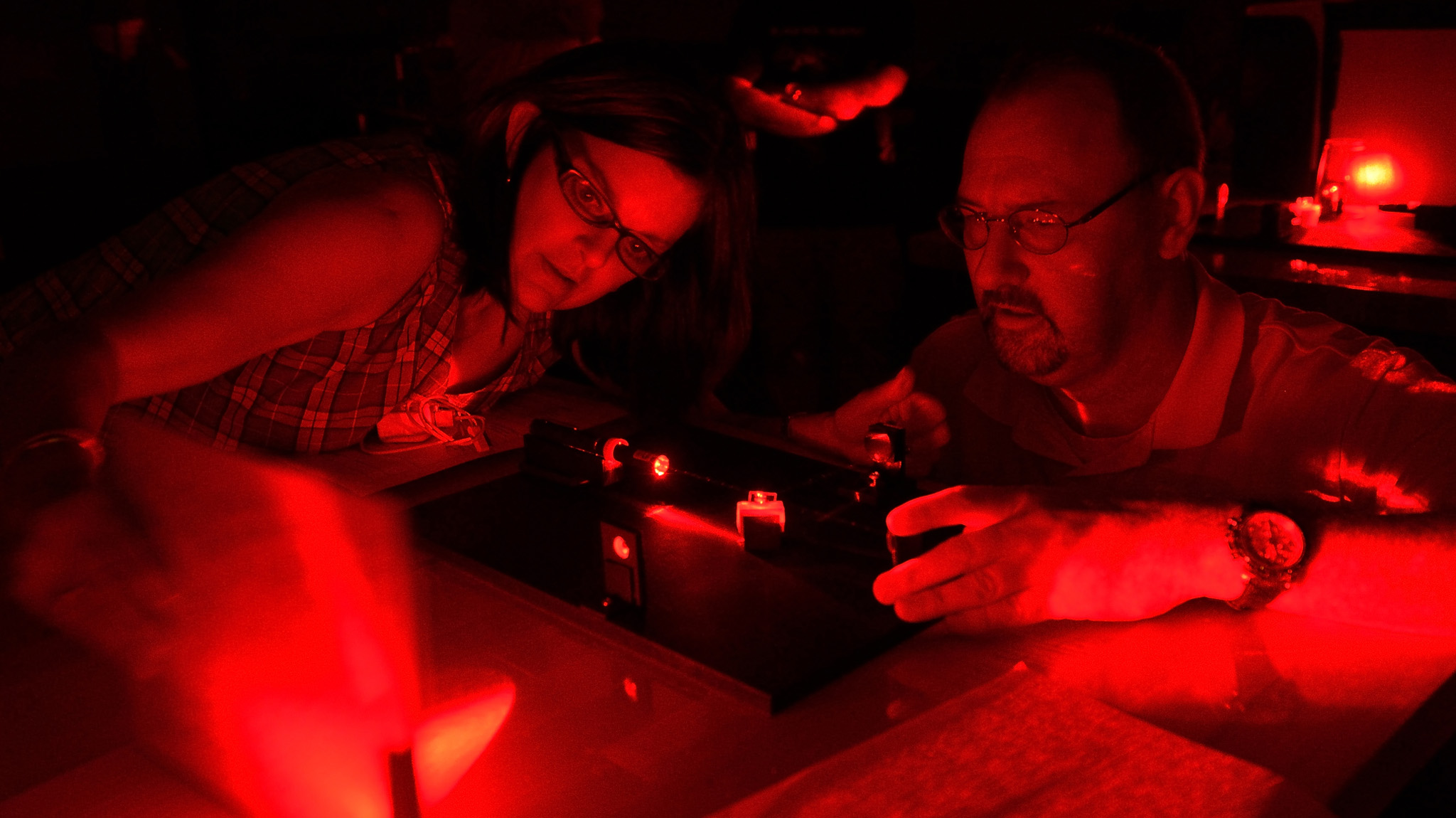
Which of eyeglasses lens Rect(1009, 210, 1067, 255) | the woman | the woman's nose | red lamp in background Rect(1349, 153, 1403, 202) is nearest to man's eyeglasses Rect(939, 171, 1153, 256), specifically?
eyeglasses lens Rect(1009, 210, 1067, 255)

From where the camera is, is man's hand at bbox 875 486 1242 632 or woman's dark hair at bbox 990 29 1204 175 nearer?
man's hand at bbox 875 486 1242 632

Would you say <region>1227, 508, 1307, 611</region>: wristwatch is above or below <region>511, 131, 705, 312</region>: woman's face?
below

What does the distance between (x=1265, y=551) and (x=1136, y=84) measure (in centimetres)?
80

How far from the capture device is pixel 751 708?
42.5 inches

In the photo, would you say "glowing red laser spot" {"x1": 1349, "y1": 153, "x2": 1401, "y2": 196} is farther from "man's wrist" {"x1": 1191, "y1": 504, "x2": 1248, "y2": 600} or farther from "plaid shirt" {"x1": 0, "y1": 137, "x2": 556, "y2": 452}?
"plaid shirt" {"x1": 0, "y1": 137, "x2": 556, "y2": 452}

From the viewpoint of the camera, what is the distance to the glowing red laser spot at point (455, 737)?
0.99 meters

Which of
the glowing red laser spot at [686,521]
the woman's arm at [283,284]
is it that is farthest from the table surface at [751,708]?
the woman's arm at [283,284]

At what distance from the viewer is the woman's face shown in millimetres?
1766

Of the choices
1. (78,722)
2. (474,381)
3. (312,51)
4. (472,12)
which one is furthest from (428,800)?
(312,51)

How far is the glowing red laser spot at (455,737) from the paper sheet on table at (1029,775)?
0.25m

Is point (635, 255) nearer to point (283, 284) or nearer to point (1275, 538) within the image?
point (283, 284)

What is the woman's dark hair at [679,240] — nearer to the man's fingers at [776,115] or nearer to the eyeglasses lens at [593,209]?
the eyeglasses lens at [593,209]

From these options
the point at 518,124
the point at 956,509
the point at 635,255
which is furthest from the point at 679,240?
the point at 956,509

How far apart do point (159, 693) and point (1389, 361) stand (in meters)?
1.56
